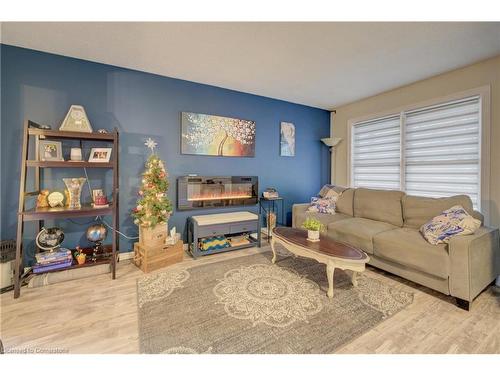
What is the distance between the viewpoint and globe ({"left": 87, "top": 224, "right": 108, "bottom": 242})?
2.48 m

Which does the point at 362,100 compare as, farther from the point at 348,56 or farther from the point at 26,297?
the point at 26,297

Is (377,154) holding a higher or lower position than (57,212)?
higher

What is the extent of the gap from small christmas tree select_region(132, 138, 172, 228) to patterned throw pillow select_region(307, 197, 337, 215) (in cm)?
226

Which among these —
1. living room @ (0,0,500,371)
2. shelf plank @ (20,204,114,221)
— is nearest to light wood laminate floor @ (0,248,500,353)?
living room @ (0,0,500,371)

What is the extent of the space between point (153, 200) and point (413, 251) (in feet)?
9.31

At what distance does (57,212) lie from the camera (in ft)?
6.88

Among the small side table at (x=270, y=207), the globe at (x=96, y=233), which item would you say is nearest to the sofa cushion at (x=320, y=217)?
the small side table at (x=270, y=207)

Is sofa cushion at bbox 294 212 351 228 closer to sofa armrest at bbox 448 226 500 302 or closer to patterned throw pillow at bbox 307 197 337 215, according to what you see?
patterned throw pillow at bbox 307 197 337 215

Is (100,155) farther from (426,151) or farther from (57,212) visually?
(426,151)

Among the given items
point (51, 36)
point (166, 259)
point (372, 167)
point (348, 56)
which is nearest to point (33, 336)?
point (166, 259)

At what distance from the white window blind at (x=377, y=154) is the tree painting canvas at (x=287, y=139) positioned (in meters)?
1.19

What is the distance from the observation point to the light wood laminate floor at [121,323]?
1.41 metres

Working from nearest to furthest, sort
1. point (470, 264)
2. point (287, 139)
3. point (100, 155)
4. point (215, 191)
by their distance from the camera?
point (470, 264) → point (100, 155) → point (215, 191) → point (287, 139)

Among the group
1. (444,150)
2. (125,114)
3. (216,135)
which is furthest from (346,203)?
(125,114)
